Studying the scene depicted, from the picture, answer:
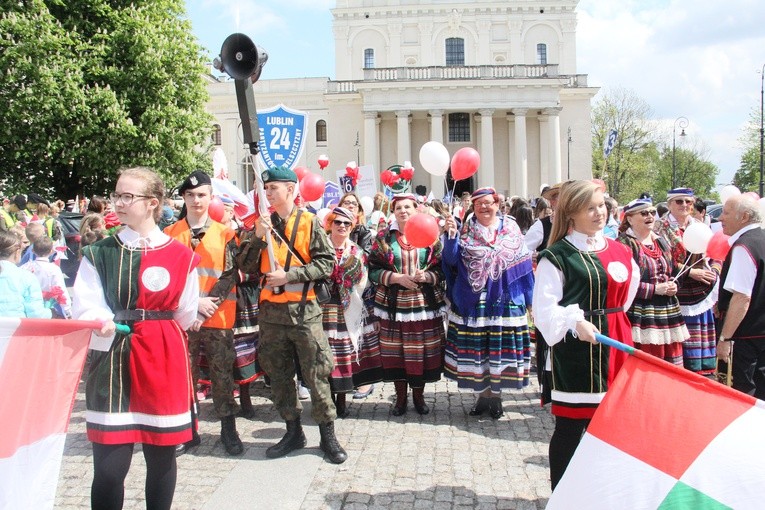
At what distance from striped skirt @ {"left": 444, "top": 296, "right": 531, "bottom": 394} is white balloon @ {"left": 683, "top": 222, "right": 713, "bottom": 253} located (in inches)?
58.2

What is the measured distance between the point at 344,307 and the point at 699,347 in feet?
10.3

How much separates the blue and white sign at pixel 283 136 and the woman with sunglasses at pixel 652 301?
10.6ft

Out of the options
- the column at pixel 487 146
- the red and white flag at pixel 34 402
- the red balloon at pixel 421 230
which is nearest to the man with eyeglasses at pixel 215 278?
the red balloon at pixel 421 230

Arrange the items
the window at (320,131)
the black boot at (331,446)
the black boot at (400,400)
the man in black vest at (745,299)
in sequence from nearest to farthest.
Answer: the man in black vest at (745,299) → the black boot at (331,446) → the black boot at (400,400) → the window at (320,131)

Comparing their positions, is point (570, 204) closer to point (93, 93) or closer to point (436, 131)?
point (93, 93)

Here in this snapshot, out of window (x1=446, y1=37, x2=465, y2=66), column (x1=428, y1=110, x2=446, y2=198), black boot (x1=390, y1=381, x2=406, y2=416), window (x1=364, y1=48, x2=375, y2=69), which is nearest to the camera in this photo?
black boot (x1=390, y1=381, x2=406, y2=416)

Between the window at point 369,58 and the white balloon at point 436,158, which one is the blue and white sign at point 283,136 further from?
the window at point 369,58

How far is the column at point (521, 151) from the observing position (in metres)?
46.7

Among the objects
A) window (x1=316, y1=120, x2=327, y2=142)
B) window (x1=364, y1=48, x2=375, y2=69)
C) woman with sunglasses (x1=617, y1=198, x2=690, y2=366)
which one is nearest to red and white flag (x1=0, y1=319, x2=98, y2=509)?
woman with sunglasses (x1=617, y1=198, x2=690, y2=366)

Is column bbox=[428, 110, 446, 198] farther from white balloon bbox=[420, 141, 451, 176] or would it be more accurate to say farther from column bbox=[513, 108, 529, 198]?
white balloon bbox=[420, 141, 451, 176]

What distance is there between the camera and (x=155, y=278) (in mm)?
3410

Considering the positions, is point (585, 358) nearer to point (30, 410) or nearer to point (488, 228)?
point (488, 228)

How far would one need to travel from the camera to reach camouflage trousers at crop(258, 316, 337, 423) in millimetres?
4949

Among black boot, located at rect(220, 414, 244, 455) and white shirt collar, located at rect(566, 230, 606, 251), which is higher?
white shirt collar, located at rect(566, 230, 606, 251)
